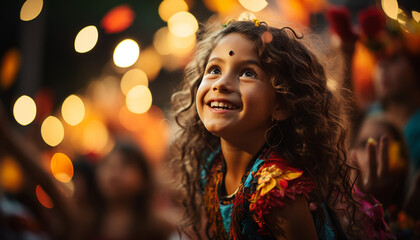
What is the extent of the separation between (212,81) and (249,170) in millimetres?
303

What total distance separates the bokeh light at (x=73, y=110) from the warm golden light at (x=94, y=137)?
0.78ft

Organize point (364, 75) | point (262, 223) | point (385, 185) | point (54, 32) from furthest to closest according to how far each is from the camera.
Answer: point (54, 32) < point (364, 75) < point (385, 185) < point (262, 223)

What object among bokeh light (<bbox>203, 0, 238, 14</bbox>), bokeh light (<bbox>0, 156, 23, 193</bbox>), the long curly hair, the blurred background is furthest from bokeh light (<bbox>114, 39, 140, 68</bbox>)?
the long curly hair

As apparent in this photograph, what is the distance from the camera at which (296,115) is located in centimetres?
124

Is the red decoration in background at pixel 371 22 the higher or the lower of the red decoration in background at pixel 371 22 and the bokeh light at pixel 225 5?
the higher

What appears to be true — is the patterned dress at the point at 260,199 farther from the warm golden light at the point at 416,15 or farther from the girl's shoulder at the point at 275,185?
the warm golden light at the point at 416,15

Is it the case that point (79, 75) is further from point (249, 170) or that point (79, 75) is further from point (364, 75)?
point (249, 170)

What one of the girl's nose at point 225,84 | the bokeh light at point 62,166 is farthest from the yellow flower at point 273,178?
the bokeh light at point 62,166

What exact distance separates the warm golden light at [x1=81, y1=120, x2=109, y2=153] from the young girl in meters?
4.97

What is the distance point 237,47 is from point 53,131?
5444 millimetres

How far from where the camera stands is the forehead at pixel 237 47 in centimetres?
118

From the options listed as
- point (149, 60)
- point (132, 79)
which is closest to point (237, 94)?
point (149, 60)

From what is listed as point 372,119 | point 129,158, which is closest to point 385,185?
point 372,119

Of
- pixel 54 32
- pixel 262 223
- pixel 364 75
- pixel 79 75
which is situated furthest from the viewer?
pixel 79 75
